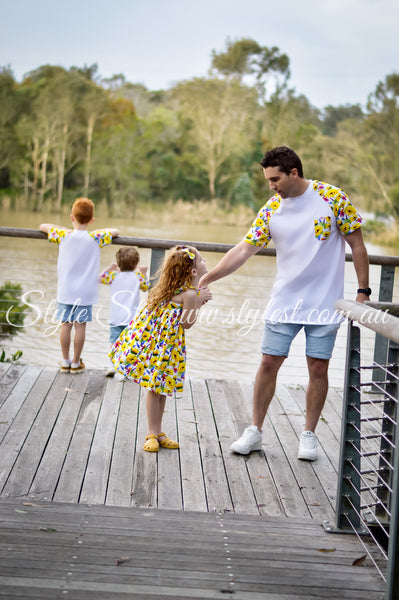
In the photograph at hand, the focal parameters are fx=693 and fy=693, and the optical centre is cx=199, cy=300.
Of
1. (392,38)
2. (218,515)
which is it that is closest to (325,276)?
(218,515)

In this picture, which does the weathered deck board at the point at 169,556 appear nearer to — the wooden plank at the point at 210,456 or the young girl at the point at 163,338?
the wooden plank at the point at 210,456

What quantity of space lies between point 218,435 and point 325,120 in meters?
27.1

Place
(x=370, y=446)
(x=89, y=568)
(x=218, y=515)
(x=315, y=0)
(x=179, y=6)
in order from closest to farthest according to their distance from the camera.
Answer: (x=89, y=568) < (x=218, y=515) < (x=370, y=446) < (x=315, y=0) < (x=179, y=6)

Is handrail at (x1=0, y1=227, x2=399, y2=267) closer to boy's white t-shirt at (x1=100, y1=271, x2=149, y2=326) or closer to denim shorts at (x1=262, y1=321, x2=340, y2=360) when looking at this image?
boy's white t-shirt at (x1=100, y1=271, x2=149, y2=326)

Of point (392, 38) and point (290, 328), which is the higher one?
point (392, 38)

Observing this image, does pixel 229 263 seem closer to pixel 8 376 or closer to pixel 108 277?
pixel 108 277

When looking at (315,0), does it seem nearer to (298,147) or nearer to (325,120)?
(325,120)

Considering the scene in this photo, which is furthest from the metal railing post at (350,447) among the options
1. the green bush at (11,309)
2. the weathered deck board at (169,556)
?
the green bush at (11,309)

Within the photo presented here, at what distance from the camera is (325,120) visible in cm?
2878

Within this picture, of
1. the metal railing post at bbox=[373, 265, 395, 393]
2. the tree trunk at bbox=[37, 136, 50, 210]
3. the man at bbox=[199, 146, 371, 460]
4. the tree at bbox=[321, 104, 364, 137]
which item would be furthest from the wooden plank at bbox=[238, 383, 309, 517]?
the tree at bbox=[321, 104, 364, 137]

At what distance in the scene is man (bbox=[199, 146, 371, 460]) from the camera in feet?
10.0

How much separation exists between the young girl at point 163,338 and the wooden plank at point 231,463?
284 mm

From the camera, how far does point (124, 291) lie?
4.42m

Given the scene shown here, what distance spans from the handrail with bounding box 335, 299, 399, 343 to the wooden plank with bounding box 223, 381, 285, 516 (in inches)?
33.5
